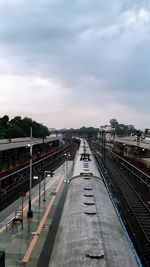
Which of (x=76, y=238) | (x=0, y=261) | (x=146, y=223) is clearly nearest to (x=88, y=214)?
(x=76, y=238)

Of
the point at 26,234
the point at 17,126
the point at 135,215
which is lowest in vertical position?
the point at 135,215

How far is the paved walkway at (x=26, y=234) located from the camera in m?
10.2

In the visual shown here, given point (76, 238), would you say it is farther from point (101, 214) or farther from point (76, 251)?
point (101, 214)

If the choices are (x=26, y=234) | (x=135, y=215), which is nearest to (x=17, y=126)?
(x=26, y=234)

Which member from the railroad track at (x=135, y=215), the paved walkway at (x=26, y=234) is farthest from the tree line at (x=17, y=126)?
the railroad track at (x=135, y=215)

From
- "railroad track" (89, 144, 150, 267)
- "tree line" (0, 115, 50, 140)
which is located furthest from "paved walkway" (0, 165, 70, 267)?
"tree line" (0, 115, 50, 140)

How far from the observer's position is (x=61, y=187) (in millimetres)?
24719

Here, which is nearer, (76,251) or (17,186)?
(76,251)

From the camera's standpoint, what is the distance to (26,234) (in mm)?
12648

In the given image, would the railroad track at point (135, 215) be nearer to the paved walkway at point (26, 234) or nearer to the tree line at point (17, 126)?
the paved walkway at point (26, 234)

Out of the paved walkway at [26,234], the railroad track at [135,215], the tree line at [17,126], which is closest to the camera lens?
the paved walkway at [26,234]

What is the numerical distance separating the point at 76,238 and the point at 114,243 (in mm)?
1284

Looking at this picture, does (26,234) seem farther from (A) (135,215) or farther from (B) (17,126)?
(B) (17,126)

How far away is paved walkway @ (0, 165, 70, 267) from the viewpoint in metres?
10.2
